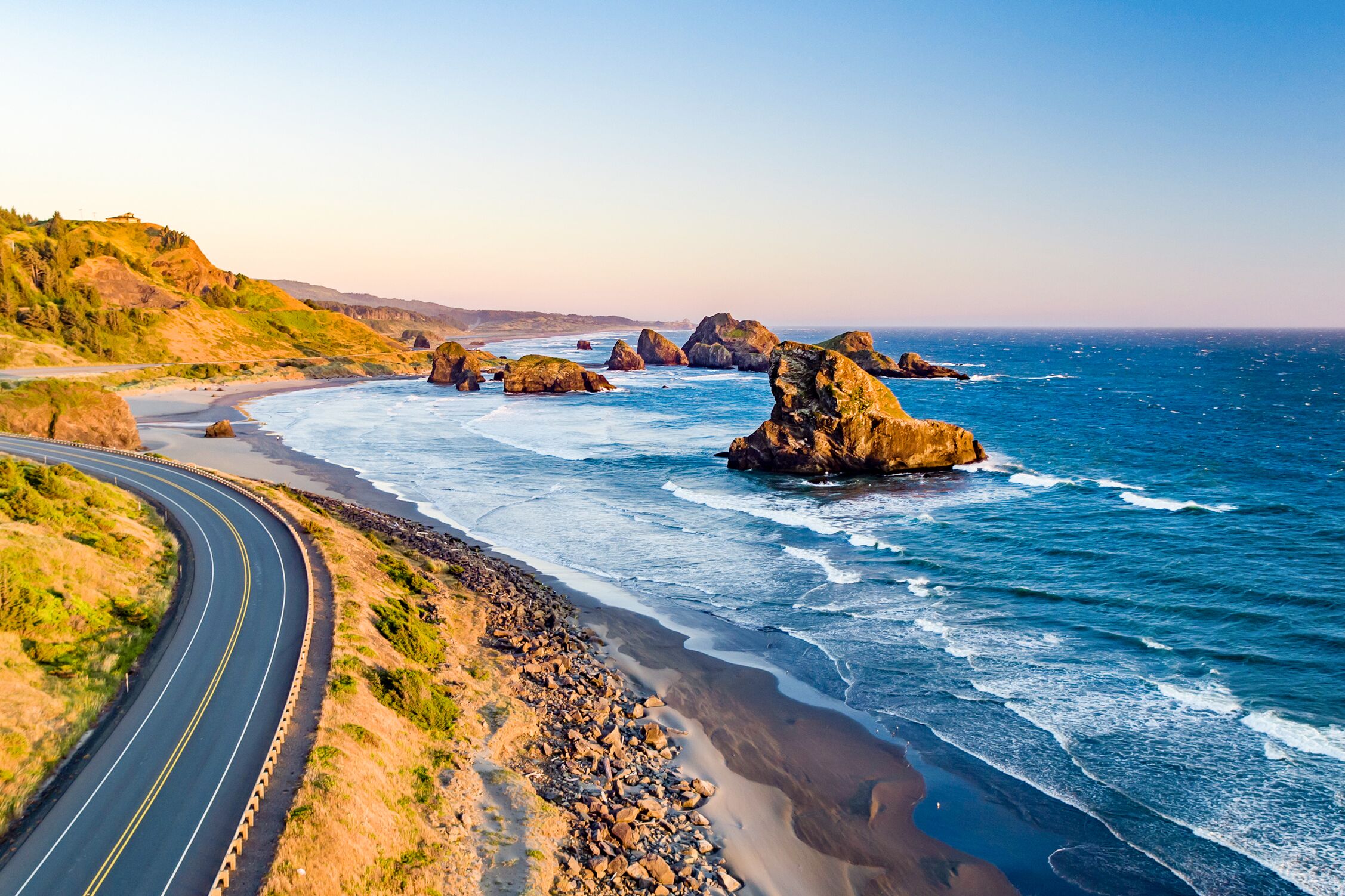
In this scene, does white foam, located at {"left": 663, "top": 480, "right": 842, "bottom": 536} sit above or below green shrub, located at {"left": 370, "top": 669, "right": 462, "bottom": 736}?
above

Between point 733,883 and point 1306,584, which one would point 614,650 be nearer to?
point 733,883

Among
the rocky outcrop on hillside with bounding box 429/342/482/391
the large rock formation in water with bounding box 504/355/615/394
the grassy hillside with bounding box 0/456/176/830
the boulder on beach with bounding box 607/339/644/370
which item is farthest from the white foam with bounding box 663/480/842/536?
the boulder on beach with bounding box 607/339/644/370

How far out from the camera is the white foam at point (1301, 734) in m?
21.5

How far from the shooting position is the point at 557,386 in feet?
402

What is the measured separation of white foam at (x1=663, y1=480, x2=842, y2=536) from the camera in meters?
46.1

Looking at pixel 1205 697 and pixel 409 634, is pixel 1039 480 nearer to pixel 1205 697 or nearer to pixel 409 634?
pixel 1205 697

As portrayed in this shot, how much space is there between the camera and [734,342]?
178000 mm

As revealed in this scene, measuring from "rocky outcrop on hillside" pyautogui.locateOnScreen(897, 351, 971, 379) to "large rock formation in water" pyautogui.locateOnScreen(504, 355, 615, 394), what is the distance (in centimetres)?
6028

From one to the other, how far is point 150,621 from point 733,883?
21.8 meters

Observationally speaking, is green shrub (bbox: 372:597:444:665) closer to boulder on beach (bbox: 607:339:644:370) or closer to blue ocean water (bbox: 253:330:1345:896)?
blue ocean water (bbox: 253:330:1345:896)

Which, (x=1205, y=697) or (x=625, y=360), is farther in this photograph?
(x=625, y=360)

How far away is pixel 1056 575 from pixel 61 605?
40817mm

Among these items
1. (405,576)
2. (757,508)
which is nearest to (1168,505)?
(757,508)

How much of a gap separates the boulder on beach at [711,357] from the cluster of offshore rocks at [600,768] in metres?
148
